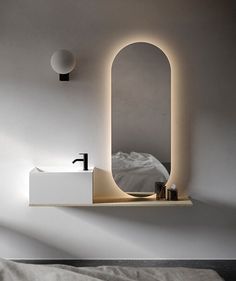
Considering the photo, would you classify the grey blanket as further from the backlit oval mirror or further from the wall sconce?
→ the wall sconce

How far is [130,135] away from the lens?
10.6 feet

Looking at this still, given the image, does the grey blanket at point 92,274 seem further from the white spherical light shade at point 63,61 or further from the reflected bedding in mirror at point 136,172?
the white spherical light shade at point 63,61

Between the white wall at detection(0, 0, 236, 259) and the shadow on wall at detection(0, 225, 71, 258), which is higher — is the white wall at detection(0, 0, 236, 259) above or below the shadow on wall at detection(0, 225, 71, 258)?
above

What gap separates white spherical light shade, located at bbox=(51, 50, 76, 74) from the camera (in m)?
3.07

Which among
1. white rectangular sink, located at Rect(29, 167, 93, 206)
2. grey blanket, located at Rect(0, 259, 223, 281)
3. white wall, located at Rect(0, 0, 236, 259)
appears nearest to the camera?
grey blanket, located at Rect(0, 259, 223, 281)

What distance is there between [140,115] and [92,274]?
1.61 m

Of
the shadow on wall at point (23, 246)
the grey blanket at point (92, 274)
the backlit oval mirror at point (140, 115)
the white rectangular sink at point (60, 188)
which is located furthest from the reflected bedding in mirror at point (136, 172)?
the grey blanket at point (92, 274)

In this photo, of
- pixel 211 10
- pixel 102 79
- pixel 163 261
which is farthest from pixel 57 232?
pixel 211 10

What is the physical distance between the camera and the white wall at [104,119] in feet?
10.5

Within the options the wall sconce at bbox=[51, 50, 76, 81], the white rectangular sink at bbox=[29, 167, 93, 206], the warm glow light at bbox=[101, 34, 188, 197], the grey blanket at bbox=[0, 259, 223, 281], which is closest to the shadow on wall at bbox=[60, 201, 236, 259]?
the warm glow light at bbox=[101, 34, 188, 197]

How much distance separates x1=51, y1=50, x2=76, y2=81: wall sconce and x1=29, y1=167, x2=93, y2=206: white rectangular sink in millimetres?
777

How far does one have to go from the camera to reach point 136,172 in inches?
126

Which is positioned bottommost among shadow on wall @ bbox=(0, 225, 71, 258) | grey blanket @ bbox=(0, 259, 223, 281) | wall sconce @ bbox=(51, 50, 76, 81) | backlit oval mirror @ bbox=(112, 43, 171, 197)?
Result: shadow on wall @ bbox=(0, 225, 71, 258)

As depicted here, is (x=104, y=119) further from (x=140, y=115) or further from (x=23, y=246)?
(x=23, y=246)
